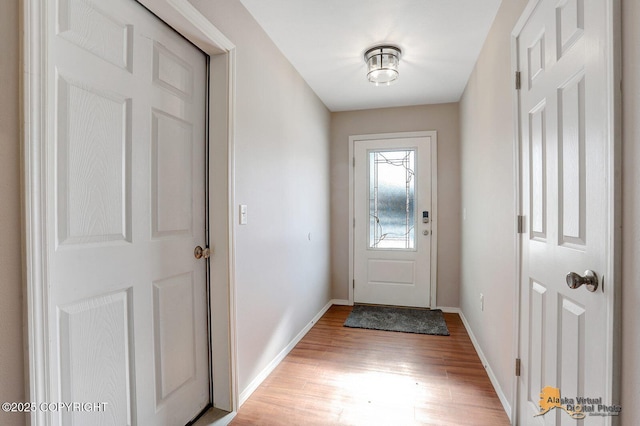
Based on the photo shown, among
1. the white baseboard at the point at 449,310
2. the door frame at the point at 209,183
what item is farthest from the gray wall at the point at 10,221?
the white baseboard at the point at 449,310

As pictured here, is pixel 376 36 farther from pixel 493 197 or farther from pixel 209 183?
pixel 209 183

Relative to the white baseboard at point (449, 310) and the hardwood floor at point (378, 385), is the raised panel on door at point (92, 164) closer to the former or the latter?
the hardwood floor at point (378, 385)

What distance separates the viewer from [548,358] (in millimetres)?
1297

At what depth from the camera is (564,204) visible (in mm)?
1167

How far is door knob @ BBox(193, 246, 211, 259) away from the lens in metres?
1.69

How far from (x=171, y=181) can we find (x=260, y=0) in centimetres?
122

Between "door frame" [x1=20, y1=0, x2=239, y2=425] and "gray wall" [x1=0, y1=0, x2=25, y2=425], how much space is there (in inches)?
0.6

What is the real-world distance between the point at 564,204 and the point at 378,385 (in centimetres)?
157

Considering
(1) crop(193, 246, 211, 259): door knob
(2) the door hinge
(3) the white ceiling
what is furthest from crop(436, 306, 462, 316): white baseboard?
(1) crop(193, 246, 211, 259): door knob

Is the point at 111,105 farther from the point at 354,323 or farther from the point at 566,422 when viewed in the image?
the point at 354,323

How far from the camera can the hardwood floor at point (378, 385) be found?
1.74 metres

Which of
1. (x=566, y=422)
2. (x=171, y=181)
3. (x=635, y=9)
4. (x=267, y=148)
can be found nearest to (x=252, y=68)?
(x=267, y=148)

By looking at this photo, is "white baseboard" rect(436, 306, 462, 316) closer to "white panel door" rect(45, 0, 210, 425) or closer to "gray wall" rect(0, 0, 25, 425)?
"white panel door" rect(45, 0, 210, 425)

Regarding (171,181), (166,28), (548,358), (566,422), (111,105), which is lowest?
(566,422)
